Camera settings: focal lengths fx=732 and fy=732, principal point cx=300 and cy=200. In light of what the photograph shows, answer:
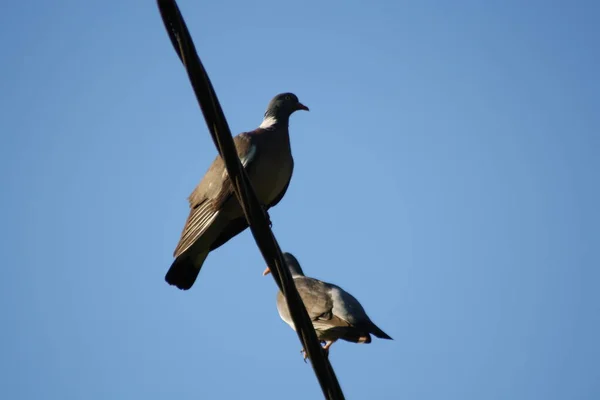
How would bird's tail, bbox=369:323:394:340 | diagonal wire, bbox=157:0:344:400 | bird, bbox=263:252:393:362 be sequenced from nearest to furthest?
diagonal wire, bbox=157:0:344:400 → bird's tail, bbox=369:323:394:340 → bird, bbox=263:252:393:362

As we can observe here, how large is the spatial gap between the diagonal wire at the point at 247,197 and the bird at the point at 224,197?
1.54 meters

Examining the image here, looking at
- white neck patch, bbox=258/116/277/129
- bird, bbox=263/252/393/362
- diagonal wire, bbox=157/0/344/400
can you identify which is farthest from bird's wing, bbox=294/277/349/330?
diagonal wire, bbox=157/0/344/400

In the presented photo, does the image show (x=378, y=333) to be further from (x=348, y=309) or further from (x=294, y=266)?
(x=294, y=266)

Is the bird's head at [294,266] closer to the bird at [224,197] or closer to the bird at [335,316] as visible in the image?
the bird at [335,316]

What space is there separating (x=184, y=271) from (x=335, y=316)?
135 centimetres

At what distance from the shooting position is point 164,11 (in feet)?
6.66

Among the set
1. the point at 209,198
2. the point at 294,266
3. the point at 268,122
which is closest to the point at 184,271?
the point at 209,198

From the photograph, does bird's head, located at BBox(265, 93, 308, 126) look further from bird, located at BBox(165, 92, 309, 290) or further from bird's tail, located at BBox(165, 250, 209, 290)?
bird's tail, located at BBox(165, 250, 209, 290)

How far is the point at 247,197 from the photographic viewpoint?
2404mm

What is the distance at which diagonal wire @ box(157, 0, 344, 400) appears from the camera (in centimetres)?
209

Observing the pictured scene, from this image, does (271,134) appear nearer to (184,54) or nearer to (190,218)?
(190,218)

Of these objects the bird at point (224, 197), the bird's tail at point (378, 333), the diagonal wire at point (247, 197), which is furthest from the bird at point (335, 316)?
the diagonal wire at point (247, 197)

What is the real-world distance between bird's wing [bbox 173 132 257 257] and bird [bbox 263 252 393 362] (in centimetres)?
95

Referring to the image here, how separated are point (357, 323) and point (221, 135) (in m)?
3.00
